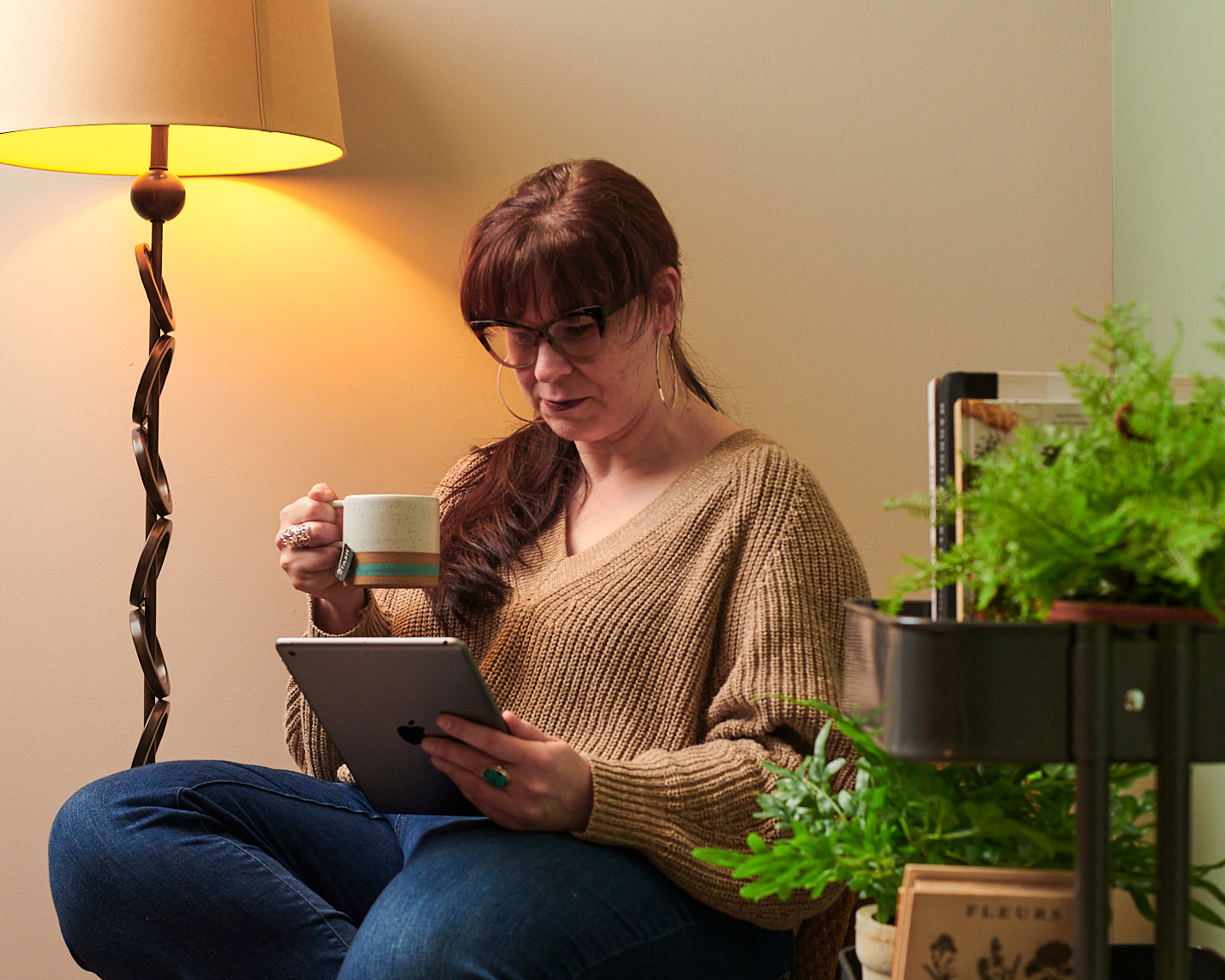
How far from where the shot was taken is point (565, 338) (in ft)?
3.89

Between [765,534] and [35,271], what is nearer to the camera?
[765,534]

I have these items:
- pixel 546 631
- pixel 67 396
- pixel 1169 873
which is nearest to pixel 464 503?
pixel 546 631

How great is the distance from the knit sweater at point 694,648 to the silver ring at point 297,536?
0.40 feet

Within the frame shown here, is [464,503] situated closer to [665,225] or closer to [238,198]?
[665,225]

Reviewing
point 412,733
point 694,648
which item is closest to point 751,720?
point 694,648

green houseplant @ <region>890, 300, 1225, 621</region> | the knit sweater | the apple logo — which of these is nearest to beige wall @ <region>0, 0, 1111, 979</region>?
the knit sweater

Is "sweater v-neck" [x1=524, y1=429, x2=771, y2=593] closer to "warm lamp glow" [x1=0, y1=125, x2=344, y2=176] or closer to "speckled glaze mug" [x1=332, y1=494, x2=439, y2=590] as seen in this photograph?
"speckled glaze mug" [x1=332, y1=494, x2=439, y2=590]

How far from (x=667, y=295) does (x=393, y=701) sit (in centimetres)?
55

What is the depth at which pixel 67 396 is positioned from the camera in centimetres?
161

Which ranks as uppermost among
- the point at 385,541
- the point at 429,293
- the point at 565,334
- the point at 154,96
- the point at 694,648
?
the point at 154,96

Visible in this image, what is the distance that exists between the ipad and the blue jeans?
0.17ft

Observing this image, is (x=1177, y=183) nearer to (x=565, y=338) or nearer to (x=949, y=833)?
(x=565, y=338)

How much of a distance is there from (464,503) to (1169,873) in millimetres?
973

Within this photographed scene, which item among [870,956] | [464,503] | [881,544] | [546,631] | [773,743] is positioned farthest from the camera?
[881,544]
